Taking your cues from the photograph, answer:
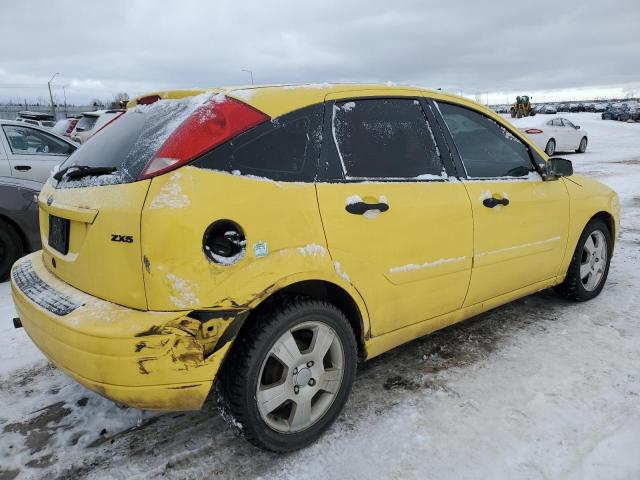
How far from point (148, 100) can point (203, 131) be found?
757mm

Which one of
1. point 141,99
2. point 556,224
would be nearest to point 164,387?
point 141,99

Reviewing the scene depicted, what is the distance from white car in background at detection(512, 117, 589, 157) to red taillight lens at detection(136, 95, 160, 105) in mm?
17379

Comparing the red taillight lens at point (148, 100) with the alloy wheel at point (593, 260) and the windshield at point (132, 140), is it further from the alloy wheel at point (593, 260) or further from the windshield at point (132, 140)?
the alloy wheel at point (593, 260)

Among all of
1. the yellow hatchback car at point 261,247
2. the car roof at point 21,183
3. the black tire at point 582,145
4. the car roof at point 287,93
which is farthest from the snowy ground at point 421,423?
the black tire at point 582,145

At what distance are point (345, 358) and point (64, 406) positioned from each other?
167 centimetres

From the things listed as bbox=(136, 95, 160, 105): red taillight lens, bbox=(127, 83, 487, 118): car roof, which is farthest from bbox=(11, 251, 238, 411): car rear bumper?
bbox=(136, 95, 160, 105): red taillight lens

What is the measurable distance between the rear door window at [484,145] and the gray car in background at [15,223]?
14.0 feet

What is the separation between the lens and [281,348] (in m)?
2.28

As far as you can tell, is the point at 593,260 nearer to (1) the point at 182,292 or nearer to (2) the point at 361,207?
(2) the point at 361,207

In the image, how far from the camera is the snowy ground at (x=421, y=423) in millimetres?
2324

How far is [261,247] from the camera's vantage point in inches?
84.7

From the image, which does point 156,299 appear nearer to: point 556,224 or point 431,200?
point 431,200

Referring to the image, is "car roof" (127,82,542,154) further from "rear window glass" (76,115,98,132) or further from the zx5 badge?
"rear window glass" (76,115,98,132)

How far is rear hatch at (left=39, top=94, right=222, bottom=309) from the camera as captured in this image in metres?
2.04
